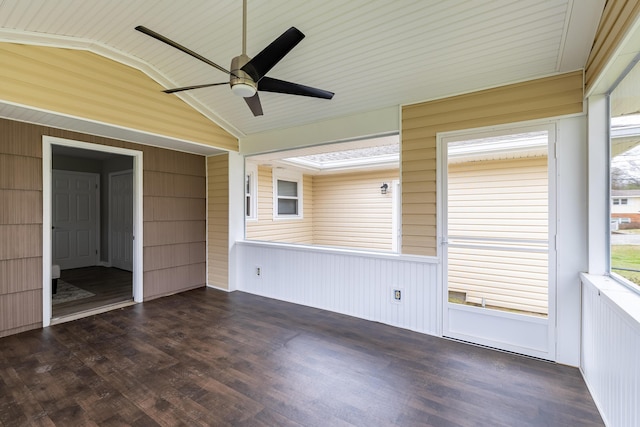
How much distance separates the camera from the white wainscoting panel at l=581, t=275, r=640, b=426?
5.20ft

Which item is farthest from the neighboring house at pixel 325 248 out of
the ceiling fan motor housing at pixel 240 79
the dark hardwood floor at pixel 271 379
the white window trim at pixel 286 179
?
the white window trim at pixel 286 179

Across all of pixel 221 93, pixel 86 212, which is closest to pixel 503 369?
pixel 221 93

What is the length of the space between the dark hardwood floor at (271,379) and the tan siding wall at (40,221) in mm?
504

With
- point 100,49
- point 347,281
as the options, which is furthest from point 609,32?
point 100,49

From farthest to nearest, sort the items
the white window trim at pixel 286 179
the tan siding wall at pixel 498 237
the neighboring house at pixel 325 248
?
the white window trim at pixel 286 179 → the tan siding wall at pixel 498 237 → the neighboring house at pixel 325 248

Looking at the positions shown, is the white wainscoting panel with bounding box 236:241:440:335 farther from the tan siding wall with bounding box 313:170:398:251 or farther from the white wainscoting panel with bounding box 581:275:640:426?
the tan siding wall with bounding box 313:170:398:251

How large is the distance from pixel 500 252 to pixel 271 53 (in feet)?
9.57

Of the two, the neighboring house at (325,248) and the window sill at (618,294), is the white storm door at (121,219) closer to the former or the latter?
the neighboring house at (325,248)

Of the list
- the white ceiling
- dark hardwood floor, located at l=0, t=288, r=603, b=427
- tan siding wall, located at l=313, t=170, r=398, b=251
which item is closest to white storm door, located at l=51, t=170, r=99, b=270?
dark hardwood floor, located at l=0, t=288, r=603, b=427

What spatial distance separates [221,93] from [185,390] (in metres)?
3.47

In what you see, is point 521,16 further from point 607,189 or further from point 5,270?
point 5,270

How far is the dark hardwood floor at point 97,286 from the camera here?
4160 millimetres

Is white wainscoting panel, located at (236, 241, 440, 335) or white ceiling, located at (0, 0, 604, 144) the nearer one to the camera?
white ceiling, located at (0, 0, 604, 144)

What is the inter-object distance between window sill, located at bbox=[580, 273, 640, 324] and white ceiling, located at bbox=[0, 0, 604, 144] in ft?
5.91
